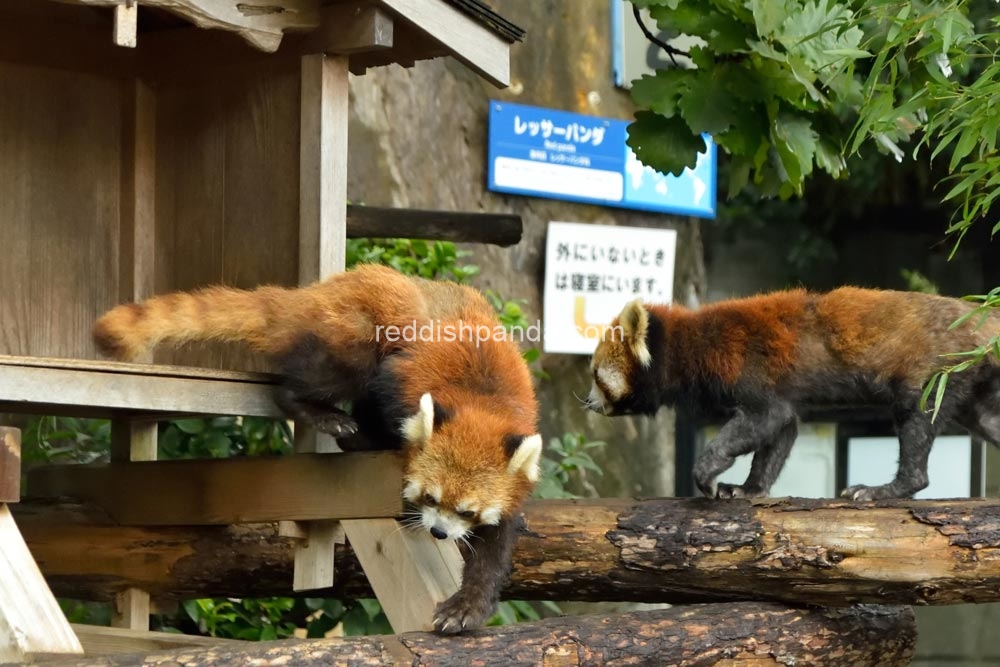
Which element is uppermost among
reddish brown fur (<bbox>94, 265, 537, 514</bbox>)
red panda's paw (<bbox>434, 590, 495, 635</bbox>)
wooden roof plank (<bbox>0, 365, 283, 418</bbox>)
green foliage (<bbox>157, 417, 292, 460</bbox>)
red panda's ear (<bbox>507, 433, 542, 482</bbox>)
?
reddish brown fur (<bbox>94, 265, 537, 514</bbox>)

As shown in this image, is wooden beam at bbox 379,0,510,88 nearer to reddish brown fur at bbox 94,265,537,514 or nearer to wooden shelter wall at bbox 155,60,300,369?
wooden shelter wall at bbox 155,60,300,369

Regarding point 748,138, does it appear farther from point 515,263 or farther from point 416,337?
point 515,263

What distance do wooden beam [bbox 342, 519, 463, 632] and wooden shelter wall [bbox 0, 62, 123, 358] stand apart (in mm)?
1415

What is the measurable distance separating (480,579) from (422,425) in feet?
1.39

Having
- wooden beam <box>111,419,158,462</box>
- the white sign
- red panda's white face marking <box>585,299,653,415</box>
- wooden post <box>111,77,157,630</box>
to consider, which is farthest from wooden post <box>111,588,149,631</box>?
the white sign

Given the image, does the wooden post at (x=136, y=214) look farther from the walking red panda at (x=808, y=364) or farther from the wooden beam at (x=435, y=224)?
the walking red panda at (x=808, y=364)

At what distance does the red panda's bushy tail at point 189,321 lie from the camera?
3.37 m

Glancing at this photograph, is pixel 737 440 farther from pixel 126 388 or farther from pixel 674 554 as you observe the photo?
pixel 126 388

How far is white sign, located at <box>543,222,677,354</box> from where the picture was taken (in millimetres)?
7027

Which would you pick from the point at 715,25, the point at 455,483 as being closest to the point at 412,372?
the point at 455,483

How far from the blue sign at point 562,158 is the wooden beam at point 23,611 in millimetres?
4546

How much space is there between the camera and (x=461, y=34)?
3.80m

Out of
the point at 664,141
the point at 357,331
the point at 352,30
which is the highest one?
the point at 352,30

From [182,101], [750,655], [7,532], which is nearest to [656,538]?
[750,655]
